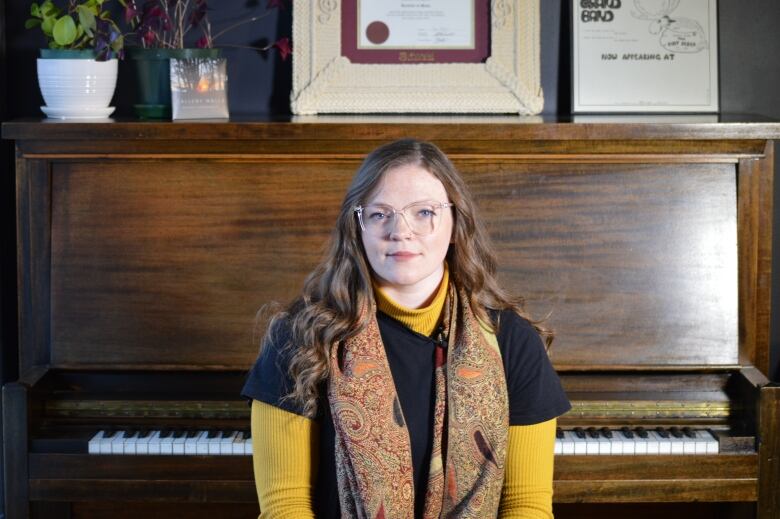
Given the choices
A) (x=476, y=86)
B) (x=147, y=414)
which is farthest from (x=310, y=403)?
(x=476, y=86)

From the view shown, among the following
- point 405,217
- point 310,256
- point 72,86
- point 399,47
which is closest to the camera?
point 405,217

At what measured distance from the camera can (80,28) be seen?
2994 mm

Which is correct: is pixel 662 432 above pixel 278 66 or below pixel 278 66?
below

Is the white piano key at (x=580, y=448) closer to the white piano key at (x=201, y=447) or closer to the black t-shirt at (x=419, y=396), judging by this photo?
the black t-shirt at (x=419, y=396)

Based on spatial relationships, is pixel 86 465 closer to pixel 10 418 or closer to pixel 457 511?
pixel 10 418

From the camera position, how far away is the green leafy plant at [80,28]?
296 cm

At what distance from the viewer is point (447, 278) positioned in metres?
2.04

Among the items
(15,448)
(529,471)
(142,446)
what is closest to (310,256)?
(142,446)

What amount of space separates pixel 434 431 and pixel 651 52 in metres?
1.66

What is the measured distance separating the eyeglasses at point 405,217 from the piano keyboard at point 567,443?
93 centimetres

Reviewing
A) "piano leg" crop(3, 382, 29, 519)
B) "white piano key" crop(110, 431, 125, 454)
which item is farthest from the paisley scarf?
"piano leg" crop(3, 382, 29, 519)

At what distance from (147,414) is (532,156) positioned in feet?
3.61

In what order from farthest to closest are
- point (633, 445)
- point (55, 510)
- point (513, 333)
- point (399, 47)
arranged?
point (399, 47) < point (55, 510) < point (633, 445) < point (513, 333)

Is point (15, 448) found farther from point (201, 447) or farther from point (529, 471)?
point (529, 471)
